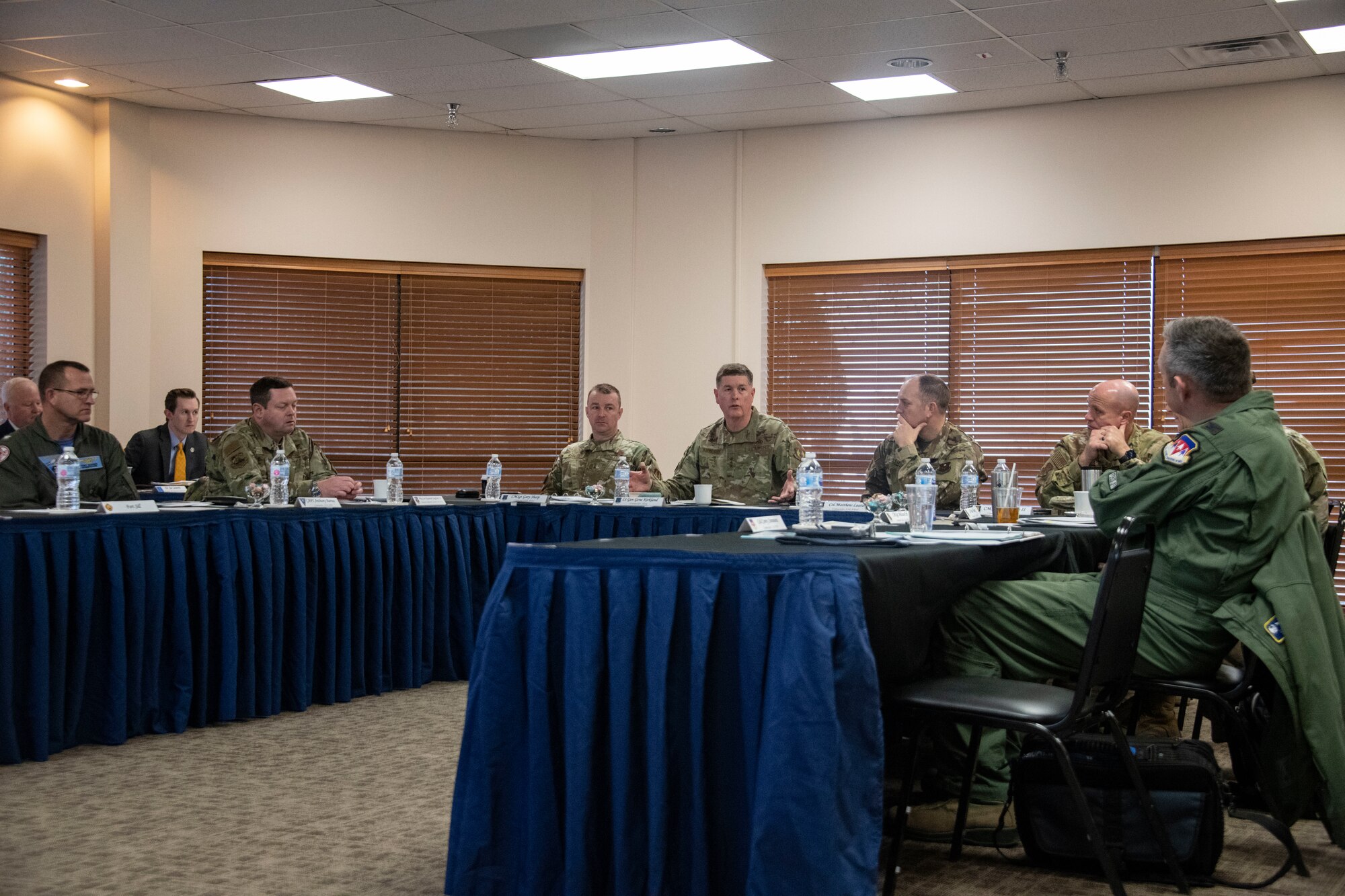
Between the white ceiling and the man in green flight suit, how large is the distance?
2994mm

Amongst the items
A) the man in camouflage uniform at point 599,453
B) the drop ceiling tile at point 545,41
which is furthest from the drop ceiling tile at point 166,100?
the man in camouflage uniform at point 599,453

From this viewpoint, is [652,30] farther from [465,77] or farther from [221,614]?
[221,614]

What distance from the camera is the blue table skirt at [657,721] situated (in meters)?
2.36

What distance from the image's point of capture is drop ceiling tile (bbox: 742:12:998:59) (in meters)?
5.86

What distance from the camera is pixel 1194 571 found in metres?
3.08

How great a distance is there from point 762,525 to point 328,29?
3995 millimetres

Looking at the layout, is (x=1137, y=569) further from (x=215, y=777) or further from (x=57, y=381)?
(x=57, y=381)

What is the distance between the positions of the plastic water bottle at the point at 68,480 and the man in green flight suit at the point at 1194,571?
3.02 m

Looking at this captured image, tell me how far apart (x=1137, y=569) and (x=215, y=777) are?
8.88ft

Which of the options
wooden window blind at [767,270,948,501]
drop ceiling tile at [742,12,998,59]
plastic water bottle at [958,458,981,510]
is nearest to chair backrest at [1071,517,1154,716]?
plastic water bottle at [958,458,981,510]

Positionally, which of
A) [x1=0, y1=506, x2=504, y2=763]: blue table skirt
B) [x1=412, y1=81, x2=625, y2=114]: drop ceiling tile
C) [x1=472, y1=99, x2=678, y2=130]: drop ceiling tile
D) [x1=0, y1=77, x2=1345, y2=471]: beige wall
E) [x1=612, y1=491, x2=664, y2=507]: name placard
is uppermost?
[x1=412, y1=81, x2=625, y2=114]: drop ceiling tile

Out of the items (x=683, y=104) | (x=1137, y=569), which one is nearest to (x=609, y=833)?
(x=1137, y=569)

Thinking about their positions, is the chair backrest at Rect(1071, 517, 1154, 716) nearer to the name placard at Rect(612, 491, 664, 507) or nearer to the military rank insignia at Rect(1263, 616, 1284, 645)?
the military rank insignia at Rect(1263, 616, 1284, 645)

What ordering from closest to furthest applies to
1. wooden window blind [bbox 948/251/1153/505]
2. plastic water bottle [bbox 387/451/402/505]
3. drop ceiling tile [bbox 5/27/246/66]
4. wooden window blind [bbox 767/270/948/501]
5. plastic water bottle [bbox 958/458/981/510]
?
1. plastic water bottle [bbox 958/458/981/510]
2. plastic water bottle [bbox 387/451/402/505]
3. drop ceiling tile [bbox 5/27/246/66]
4. wooden window blind [bbox 948/251/1153/505]
5. wooden window blind [bbox 767/270/948/501]
